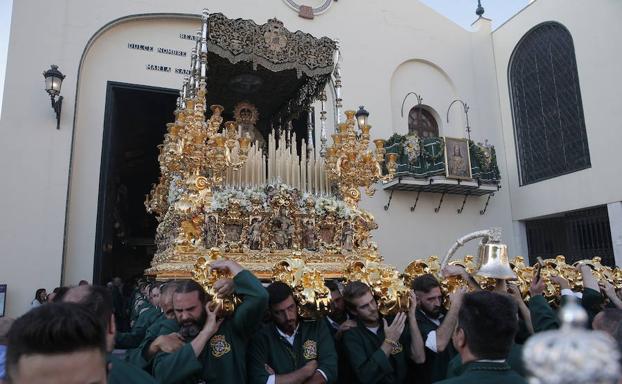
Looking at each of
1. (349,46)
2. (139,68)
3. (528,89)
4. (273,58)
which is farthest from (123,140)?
(528,89)

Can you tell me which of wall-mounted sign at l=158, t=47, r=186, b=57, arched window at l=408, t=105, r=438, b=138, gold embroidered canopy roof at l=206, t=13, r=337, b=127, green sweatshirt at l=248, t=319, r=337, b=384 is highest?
wall-mounted sign at l=158, t=47, r=186, b=57

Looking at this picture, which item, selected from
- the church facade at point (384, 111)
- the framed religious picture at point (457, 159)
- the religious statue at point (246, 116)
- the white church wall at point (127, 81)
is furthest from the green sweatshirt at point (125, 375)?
the framed religious picture at point (457, 159)

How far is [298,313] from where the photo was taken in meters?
3.56

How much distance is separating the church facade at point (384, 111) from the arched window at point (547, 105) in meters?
0.04

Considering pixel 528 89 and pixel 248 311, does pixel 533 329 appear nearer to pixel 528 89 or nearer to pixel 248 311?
pixel 248 311

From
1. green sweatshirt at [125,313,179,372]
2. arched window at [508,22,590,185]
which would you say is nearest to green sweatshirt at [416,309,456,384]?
green sweatshirt at [125,313,179,372]

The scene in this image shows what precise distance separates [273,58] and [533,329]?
564 cm

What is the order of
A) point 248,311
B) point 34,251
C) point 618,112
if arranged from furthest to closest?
1. point 618,112
2. point 34,251
3. point 248,311

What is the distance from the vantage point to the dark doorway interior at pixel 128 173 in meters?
10.6

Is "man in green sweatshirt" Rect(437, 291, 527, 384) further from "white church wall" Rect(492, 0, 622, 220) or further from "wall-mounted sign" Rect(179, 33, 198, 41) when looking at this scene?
"white church wall" Rect(492, 0, 622, 220)

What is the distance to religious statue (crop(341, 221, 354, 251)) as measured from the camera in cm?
699

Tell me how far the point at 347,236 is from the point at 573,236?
29.6ft

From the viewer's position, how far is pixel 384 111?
1331 centimetres

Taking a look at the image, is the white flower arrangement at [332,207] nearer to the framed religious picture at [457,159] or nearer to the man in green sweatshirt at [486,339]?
the man in green sweatshirt at [486,339]
